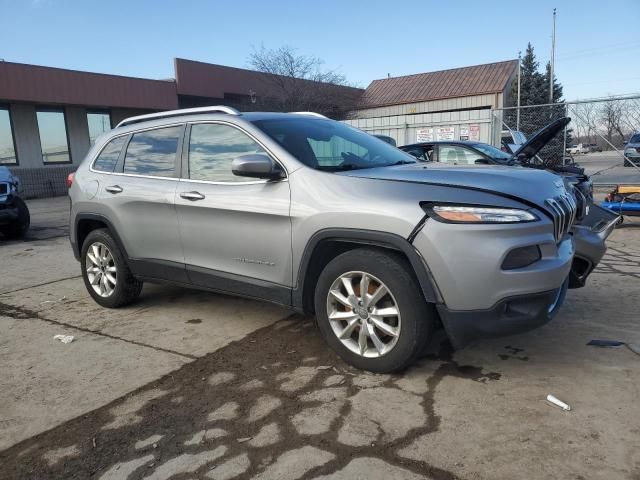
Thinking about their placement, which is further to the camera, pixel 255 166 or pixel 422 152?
pixel 422 152

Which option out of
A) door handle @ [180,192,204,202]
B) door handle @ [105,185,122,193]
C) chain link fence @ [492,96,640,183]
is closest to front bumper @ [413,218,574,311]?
door handle @ [180,192,204,202]

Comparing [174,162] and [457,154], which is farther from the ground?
[174,162]

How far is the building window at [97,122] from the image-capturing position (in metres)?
20.6

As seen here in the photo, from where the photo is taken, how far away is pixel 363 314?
10.7ft

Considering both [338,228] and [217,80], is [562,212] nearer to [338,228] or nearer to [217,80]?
[338,228]

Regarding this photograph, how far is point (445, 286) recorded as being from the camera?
2939 mm

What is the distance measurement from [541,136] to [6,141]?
18.7 m

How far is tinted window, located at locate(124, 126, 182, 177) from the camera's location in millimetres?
4328

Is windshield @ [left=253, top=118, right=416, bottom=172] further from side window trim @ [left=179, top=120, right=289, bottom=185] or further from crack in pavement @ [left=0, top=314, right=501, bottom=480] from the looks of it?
crack in pavement @ [left=0, top=314, right=501, bottom=480]

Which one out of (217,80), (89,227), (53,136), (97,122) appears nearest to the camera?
(89,227)

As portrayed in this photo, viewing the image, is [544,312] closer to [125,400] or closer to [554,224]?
[554,224]

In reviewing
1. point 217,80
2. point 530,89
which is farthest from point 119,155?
point 530,89

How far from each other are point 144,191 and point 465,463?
3.29 meters

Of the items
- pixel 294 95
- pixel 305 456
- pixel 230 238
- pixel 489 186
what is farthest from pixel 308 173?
pixel 294 95
